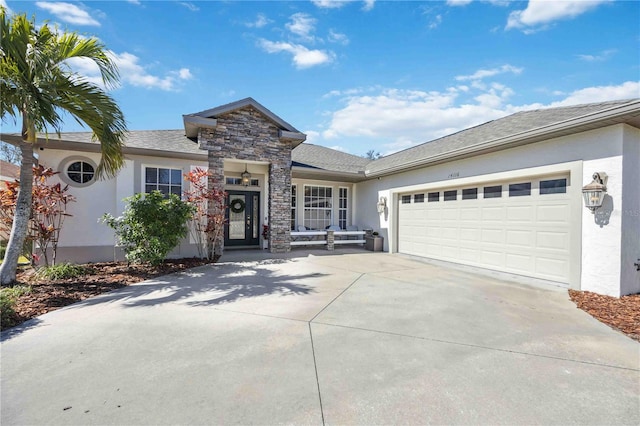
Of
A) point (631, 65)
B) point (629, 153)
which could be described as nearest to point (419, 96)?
point (631, 65)

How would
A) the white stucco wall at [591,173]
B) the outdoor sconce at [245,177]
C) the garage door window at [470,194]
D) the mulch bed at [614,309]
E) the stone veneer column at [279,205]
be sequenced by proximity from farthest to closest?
the outdoor sconce at [245,177]
the stone veneer column at [279,205]
the garage door window at [470,194]
the white stucco wall at [591,173]
the mulch bed at [614,309]

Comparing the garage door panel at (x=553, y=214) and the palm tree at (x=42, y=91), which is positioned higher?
the palm tree at (x=42, y=91)

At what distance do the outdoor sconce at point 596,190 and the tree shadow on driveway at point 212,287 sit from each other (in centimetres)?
587

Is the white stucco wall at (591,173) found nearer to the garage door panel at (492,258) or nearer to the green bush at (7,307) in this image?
the garage door panel at (492,258)

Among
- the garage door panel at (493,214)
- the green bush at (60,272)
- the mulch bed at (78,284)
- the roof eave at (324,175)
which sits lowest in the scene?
the mulch bed at (78,284)

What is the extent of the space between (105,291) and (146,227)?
204cm

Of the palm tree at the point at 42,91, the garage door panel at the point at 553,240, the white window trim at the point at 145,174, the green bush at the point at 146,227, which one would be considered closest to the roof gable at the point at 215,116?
the white window trim at the point at 145,174

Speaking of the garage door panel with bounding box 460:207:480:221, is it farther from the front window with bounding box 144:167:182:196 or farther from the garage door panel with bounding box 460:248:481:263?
the front window with bounding box 144:167:182:196

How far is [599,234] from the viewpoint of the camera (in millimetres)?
5688

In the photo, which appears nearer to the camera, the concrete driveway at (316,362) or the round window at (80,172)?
the concrete driveway at (316,362)

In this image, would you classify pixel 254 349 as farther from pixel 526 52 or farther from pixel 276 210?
pixel 526 52

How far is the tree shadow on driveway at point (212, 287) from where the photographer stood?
5.12 m

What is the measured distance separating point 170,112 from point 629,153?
13402mm

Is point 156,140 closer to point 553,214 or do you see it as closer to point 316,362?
point 316,362
